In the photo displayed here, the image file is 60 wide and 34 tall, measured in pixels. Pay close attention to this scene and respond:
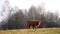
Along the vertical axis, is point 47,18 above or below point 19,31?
A: above

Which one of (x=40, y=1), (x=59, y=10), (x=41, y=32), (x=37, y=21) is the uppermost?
(x=40, y=1)

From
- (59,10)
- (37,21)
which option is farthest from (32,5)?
(59,10)

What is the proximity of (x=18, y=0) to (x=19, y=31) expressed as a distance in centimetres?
53

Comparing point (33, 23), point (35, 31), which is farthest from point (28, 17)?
point (35, 31)

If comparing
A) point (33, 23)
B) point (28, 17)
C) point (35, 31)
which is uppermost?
point (28, 17)

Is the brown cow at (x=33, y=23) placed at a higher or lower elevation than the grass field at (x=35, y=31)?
higher

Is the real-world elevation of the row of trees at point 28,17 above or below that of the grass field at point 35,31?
above

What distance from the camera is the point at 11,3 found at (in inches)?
102

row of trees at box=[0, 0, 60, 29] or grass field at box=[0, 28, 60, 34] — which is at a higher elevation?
row of trees at box=[0, 0, 60, 29]

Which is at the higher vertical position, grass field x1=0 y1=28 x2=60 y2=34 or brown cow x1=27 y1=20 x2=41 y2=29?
brown cow x1=27 y1=20 x2=41 y2=29

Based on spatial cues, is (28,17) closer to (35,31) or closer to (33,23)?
(33,23)

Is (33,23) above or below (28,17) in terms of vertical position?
below

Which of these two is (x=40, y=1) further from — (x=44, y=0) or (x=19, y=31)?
(x=19, y=31)

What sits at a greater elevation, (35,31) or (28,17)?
(28,17)
